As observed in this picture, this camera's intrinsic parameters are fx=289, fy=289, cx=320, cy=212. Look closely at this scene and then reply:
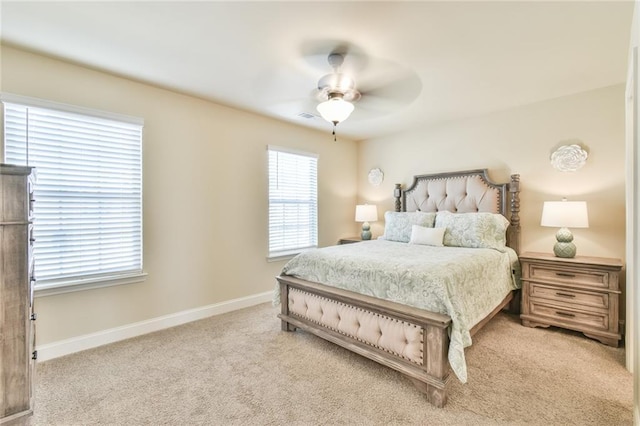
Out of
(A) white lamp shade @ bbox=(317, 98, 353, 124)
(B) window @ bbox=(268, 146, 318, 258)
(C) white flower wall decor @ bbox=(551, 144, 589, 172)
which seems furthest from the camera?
(B) window @ bbox=(268, 146, 318, 258)

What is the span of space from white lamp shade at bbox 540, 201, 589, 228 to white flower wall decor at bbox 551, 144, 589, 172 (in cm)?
56

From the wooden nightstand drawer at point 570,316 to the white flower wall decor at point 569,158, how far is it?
153 cm

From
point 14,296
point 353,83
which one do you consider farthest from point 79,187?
point 353,83

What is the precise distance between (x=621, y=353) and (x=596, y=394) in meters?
0.90

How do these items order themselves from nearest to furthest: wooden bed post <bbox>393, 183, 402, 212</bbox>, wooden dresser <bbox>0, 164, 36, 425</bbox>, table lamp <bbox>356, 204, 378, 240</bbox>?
wooden dresser <bbox>0, 164, 36, 425</bbox> → wooden bed post <bbox>393, 183, 402, 212</bbox> → table lamp <bbox>356, 204, 378, 240</bbox>

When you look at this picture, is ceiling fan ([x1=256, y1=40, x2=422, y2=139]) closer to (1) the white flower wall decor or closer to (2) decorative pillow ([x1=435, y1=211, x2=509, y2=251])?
(2) decorative pillow ([x1=435, y1=211, x2=509, y2=251])

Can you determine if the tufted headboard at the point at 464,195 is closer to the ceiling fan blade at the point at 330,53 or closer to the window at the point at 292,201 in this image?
the window at the point at 292,201

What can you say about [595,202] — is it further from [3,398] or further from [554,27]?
[3,398]

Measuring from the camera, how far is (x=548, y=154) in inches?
132

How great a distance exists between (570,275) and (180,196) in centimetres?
405

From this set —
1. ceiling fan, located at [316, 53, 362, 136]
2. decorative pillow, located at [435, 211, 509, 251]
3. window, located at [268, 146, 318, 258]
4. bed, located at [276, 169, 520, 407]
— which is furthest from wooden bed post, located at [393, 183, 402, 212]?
ceiling fan, located at [316, 53, 362, 136]

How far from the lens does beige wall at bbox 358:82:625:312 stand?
9.80 ft

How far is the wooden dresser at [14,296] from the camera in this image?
3.82 feet

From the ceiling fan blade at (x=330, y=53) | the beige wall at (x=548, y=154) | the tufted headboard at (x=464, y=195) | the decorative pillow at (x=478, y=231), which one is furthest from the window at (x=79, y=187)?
the beige wall at (x=548, y=154)
